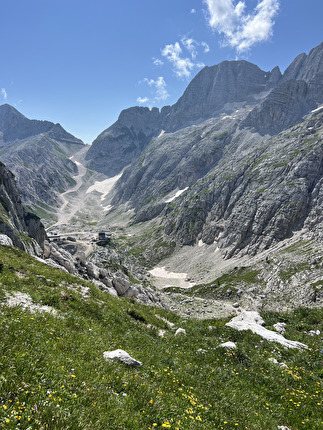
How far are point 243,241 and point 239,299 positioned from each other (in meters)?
58.7

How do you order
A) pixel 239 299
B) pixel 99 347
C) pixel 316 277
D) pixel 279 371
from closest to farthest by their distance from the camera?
pixel 99 347 < pixel 279 371 < pixel 316 277 < pixel 239 299

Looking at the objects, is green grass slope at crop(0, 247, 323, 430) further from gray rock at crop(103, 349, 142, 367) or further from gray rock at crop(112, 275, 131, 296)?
gray rock at crop(112, 275, 131, 296)

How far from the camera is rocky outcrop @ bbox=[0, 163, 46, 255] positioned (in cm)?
3947

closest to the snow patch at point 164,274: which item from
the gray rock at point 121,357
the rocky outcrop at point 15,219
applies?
the rocky outcrop at point 15,219

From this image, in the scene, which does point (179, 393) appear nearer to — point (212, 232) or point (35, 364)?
point (35, 364)

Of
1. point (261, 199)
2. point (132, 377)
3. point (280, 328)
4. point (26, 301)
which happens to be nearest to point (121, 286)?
point (280, 328)

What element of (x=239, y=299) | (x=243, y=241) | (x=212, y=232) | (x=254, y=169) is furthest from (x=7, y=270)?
(x=254, y=169)

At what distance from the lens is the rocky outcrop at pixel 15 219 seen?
3947 centimetres

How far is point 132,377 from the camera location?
6422mm

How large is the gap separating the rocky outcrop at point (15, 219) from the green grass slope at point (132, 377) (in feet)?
94.1

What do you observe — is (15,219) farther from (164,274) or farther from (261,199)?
(261,199)

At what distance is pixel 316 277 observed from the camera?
63.0 metres

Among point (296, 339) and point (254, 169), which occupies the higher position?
point (254, 169)

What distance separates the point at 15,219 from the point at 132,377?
6329 cm
